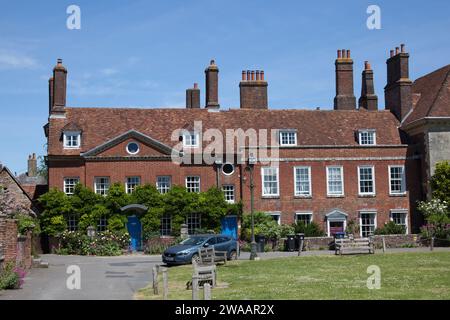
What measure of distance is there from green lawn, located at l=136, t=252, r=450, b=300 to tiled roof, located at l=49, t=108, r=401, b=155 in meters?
16.2

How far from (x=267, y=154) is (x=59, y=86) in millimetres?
15019

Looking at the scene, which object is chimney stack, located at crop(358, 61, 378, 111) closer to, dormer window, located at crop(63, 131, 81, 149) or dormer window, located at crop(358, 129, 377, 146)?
dormer window, located at crop(358, 129, 377, 146)

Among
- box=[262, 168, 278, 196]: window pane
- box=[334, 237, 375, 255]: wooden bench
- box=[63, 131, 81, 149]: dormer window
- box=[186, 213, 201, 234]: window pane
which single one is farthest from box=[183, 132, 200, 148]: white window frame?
box=[334, 237, 375, 255]: wooden bench

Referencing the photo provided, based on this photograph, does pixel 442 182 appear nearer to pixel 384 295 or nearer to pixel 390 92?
pixel 390 92

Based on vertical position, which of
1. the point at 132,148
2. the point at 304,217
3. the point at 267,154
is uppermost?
the point at 132,148

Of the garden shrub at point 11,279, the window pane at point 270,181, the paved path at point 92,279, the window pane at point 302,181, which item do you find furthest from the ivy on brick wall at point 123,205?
the garden shrub at point 11,279

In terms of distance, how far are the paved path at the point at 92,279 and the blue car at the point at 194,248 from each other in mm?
1196

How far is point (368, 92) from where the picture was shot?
50.6 m

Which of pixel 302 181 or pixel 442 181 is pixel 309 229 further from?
pixel 442 181

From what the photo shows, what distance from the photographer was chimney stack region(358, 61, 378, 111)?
5019 cm

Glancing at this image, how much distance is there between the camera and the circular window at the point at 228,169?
4381cm

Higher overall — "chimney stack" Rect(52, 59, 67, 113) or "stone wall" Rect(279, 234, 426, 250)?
"chimney stack" Rect(52, 59, 67, 113)

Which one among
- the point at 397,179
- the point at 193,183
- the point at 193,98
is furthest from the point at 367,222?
the point at 193,98
